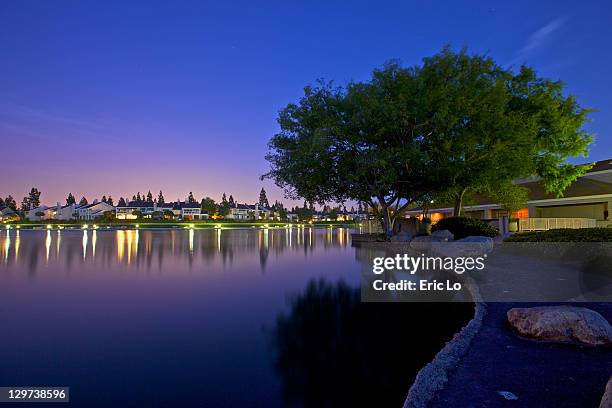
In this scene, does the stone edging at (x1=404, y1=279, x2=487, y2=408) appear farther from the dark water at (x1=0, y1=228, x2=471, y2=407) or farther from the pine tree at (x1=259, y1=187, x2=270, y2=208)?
the pine tree at (x1=259, y1=187, x2=270, y2=208)

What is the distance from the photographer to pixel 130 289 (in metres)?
11.8

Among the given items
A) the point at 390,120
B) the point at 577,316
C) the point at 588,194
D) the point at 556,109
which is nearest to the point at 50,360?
the point at 577,316

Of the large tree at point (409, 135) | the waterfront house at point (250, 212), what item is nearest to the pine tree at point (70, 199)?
the waterfront house at point (250, 212)

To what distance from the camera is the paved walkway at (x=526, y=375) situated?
12.4 ft

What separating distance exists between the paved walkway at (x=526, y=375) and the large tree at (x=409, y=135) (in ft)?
49.3

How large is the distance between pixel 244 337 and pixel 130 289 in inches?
252

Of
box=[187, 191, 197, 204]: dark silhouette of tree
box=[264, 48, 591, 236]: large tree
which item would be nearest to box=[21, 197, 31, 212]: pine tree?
box=[187, 191, 197, 204]: dark silhouette of tree

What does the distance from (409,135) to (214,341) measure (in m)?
18.7

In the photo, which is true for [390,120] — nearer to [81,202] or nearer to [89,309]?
[89,309]

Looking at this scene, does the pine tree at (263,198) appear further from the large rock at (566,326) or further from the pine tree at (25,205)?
the large rock at (566,326)

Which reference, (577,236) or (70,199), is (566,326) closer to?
(577,236)

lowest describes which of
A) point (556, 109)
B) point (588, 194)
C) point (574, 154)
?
point (588, 194)

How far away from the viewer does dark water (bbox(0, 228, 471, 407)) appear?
504cm

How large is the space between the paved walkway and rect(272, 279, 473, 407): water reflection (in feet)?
3.11
